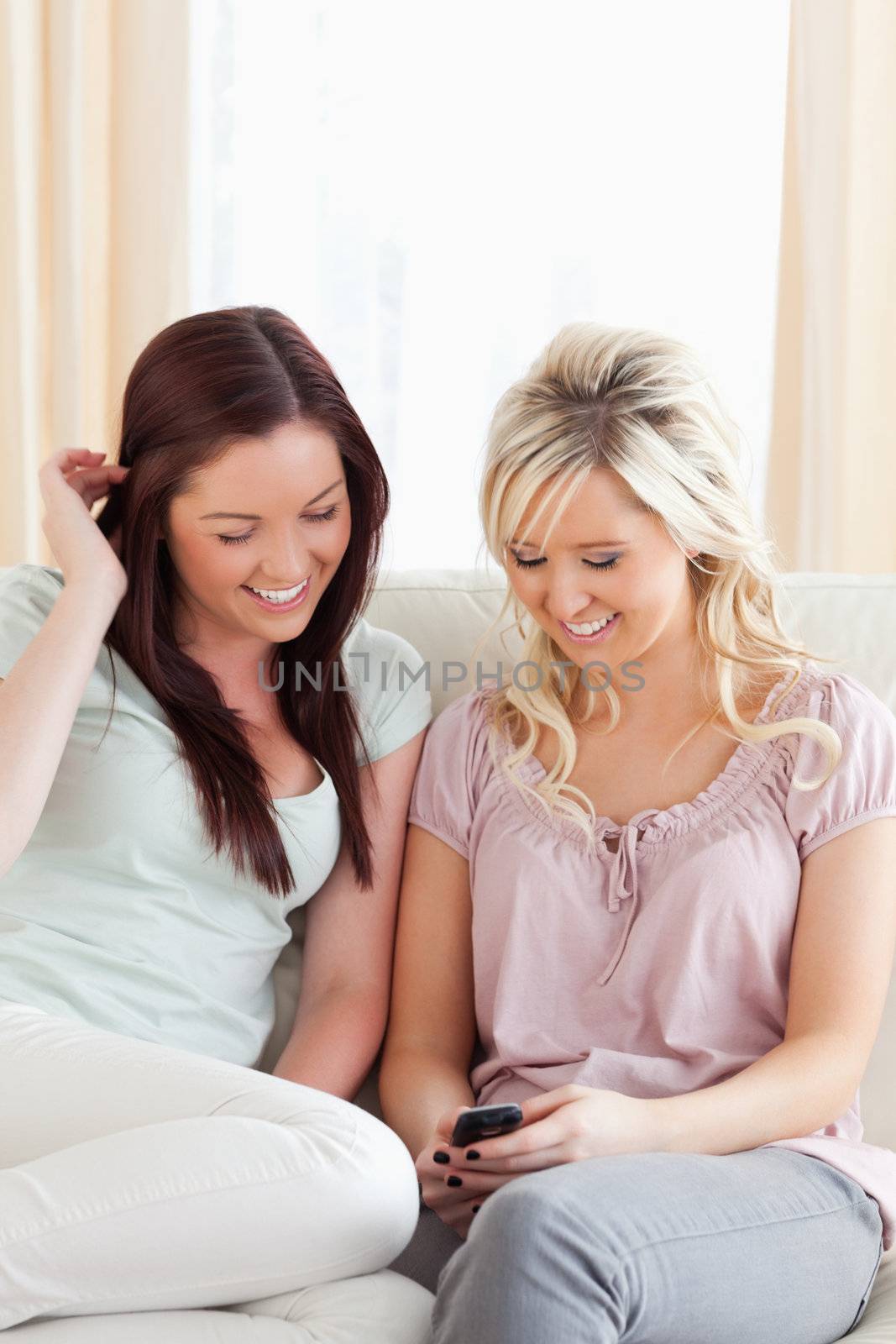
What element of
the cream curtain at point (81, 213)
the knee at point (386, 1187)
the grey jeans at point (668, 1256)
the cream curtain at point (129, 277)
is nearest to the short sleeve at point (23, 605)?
the knee at point (386, 1187)

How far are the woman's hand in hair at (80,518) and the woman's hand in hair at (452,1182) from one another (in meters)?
0.67

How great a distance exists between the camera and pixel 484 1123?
3.93 ft

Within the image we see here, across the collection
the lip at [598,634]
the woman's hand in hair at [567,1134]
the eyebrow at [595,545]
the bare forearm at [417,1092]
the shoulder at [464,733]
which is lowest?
the bare forearm at [417,1092]

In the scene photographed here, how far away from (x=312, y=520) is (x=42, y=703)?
353 millimetres

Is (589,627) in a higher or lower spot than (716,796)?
higher

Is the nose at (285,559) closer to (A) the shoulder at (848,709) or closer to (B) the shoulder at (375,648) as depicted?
(B) the shoulder at (375,648)

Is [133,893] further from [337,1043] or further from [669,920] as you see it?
[669,920]

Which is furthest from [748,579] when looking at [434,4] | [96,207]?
[96,207]

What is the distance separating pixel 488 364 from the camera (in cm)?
263

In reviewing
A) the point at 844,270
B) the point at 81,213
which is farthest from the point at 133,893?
the point at 81,213

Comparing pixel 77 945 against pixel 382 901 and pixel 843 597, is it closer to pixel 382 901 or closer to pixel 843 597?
pixel 382 901

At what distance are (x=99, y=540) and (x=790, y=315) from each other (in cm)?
138

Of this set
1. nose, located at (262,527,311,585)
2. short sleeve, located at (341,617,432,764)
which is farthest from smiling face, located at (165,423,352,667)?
short sleeve, located at (341,617,432,764)

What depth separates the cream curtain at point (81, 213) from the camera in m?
2.65
